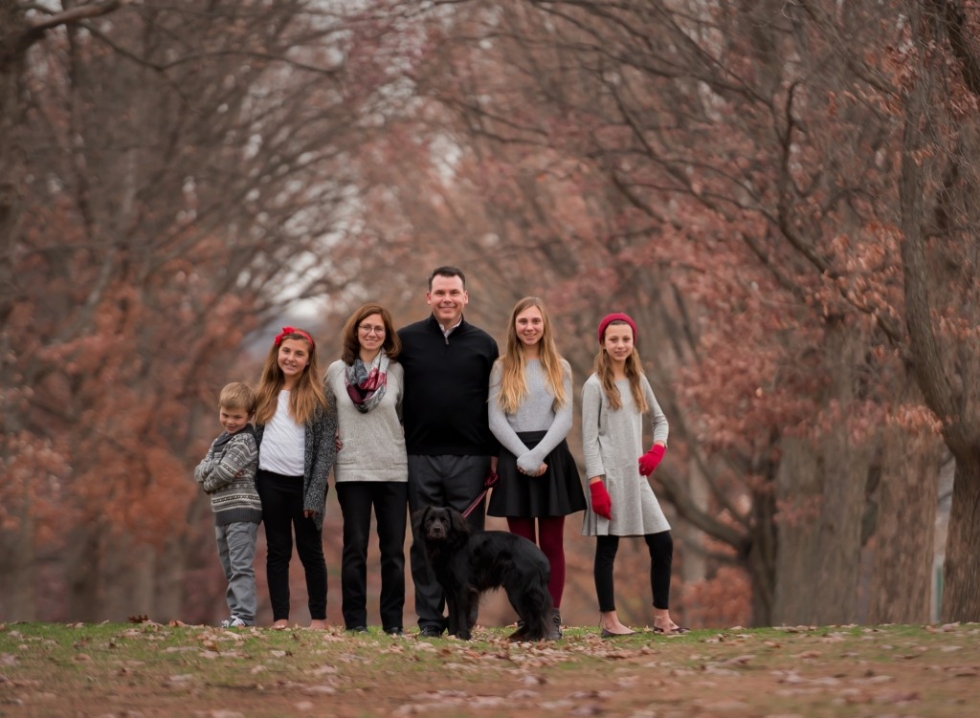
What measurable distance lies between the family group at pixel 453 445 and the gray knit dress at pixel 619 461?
1 centimetres

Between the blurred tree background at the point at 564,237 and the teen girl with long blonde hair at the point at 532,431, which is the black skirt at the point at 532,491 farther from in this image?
the blurred tree background at the point at 564,237

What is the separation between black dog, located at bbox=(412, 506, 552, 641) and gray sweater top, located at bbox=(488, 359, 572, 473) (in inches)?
27.5

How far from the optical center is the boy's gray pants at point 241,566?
1220 cm

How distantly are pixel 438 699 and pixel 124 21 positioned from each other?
1807cm

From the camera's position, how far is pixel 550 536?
11688 millimetres

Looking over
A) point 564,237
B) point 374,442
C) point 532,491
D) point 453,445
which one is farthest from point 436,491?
point 564,237

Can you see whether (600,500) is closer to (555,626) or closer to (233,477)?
(555,626)

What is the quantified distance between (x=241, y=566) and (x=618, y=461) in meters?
2.98

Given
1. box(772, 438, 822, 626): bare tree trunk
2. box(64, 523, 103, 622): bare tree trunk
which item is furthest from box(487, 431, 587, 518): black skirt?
box(64, 523, 103, 622): bare tree trunk

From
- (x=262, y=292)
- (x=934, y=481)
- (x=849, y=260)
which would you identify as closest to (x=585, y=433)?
(x=849, y=260)

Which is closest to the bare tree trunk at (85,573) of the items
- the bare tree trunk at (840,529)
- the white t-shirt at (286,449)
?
the bare tree trunk at (840,529)

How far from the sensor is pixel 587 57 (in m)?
23.5

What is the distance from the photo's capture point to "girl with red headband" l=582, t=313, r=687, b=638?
11578 millimetres

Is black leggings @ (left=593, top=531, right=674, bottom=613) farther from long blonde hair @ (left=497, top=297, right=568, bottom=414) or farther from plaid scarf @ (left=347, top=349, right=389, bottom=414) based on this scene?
plaid scarf @ (left=347, top=349, right=389, bottom=414)
